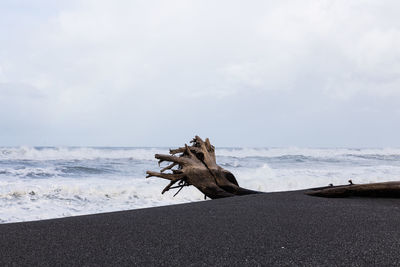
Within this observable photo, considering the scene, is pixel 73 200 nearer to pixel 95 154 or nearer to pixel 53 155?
pixel 53 155

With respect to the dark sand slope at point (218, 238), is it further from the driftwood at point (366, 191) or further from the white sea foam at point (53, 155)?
the white sea foam at point (53, 155)

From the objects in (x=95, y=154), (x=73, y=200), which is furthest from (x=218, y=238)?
(x=95, y=154)

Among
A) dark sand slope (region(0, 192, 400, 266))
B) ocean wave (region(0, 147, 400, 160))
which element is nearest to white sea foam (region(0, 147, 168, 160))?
ocean wave (region(0, 147, 400, 160))

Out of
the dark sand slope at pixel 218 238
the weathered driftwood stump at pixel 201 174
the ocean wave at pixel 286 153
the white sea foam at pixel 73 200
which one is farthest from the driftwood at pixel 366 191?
the ocean wave at pixel 286 153

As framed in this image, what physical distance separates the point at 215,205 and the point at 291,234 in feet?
4.45

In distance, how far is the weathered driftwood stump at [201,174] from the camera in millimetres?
4461

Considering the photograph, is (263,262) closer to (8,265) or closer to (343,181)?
(8,265)

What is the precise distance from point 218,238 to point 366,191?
2.74 metres

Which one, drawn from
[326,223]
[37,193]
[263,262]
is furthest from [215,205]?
[37,193]

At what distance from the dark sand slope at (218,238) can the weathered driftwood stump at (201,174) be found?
1400 mm

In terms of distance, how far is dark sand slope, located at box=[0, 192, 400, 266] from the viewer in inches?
62.4

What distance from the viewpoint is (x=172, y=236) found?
2.04m

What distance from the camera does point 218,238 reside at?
1.95 m

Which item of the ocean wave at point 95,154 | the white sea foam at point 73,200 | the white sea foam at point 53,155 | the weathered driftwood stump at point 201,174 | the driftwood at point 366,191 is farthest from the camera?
the ocean wave at point 95,154
